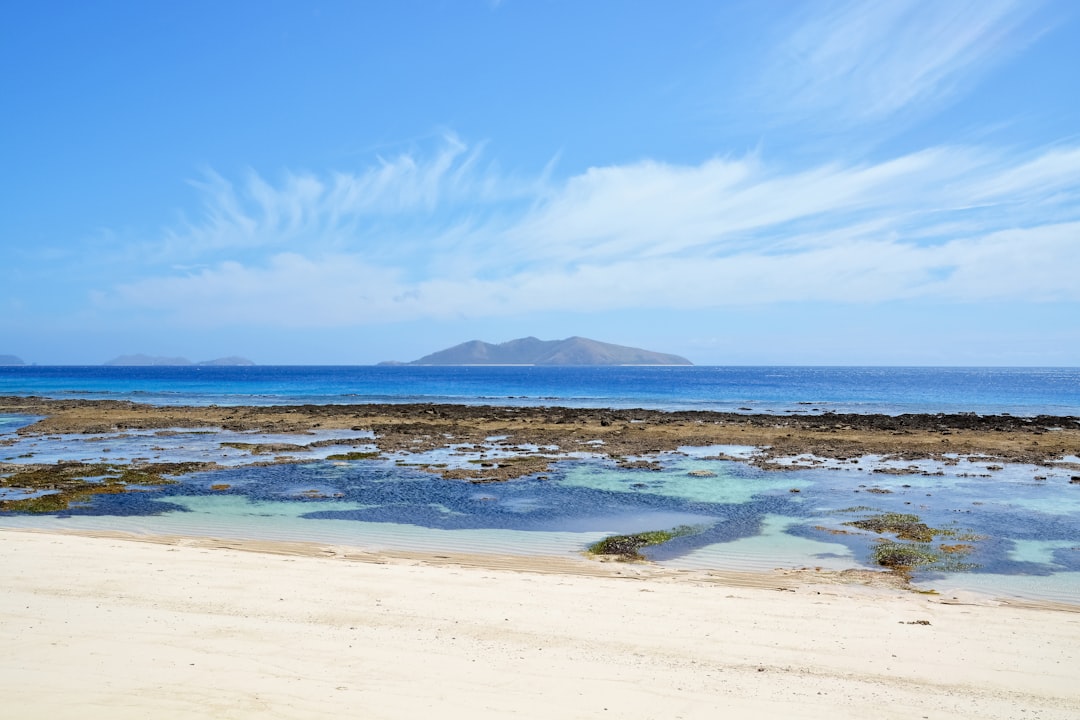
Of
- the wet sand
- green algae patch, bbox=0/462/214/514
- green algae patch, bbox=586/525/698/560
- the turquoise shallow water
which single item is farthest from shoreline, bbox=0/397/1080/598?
the wet sand

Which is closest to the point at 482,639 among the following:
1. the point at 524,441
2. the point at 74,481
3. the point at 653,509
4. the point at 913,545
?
the point at 913,545

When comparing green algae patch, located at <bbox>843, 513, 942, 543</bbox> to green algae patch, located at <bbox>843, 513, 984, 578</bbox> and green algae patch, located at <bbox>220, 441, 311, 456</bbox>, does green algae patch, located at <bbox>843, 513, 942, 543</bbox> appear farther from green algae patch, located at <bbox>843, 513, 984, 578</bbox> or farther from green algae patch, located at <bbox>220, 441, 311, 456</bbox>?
green algae patch, located at <bbox>220, 441, 311, 456</bbox>

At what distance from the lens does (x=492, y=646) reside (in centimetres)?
746

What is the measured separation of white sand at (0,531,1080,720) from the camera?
597 cm

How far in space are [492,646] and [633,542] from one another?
7059 millimetres

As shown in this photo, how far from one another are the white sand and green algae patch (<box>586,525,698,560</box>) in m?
1.84

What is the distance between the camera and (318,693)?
6020mm

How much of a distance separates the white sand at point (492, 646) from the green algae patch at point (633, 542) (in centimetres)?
184

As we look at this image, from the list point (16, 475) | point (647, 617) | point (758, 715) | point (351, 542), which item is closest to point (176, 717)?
point (758, 715)

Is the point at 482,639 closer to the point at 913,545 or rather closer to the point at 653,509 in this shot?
the point at 913,545

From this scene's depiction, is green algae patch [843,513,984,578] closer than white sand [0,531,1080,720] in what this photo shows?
No

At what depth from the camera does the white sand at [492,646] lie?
Result: 19.6 ft

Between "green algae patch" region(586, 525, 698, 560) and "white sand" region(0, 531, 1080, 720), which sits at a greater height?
"white sand" region(0, 531, 1080, 720)

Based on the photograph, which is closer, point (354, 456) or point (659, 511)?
point (659, 511)
